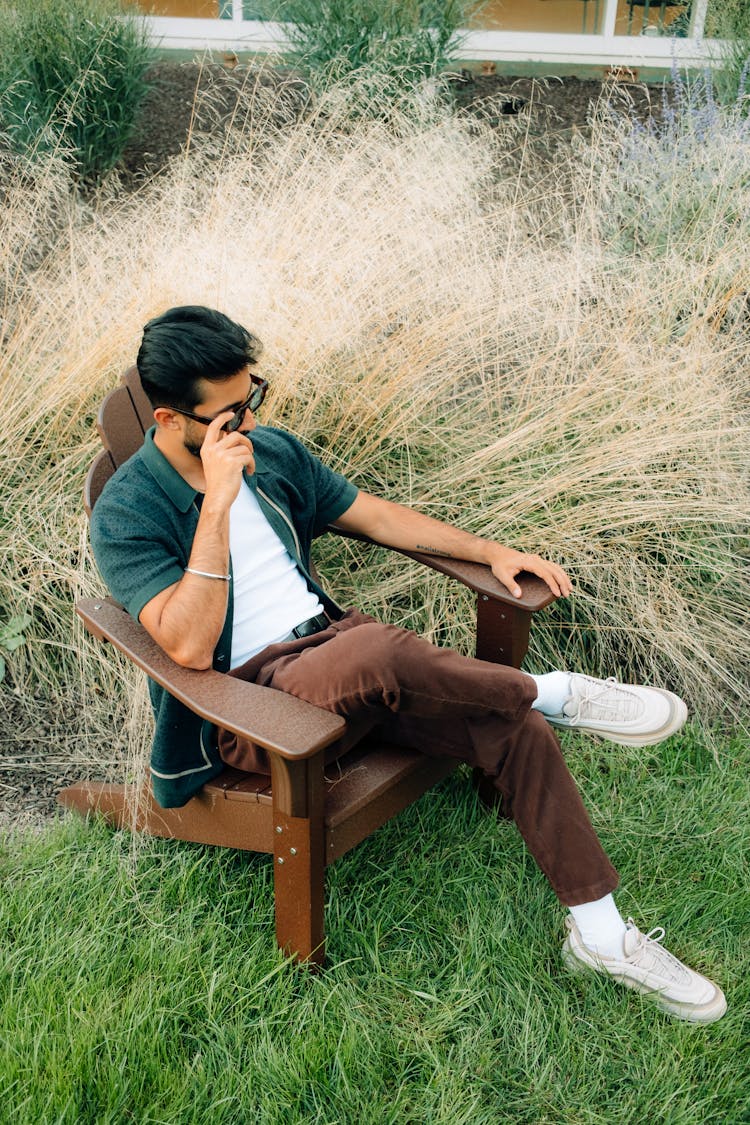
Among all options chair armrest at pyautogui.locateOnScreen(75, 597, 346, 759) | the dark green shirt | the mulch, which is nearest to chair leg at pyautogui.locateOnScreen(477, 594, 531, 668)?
the dark green shirt

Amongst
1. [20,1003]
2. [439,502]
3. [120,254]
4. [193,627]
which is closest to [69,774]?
[20,1003]

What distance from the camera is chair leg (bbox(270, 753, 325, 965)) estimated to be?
1.80 metres

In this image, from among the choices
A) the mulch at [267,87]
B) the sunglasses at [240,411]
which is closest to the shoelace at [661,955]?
the sunglasses at [240,411]

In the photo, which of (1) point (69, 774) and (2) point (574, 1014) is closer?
(2) point (574, 1014)

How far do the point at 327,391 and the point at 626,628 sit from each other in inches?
46.0

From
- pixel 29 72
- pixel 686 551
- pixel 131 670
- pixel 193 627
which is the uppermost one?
pixel 29 72

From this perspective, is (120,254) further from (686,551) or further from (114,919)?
(114,919)

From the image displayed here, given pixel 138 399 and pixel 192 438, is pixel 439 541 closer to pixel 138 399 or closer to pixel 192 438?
pixel 192 438

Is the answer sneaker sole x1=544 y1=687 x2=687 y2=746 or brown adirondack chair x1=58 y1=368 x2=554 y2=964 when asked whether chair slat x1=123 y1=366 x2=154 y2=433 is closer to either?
brown adirondack chair x1=58 y1=368 x2=554 y2=964

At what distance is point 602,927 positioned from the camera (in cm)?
199

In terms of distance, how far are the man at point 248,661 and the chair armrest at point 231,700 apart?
0.05 meters

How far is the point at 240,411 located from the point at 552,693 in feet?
3.01

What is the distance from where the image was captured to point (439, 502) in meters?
3.02

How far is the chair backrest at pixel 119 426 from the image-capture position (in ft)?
7.35
